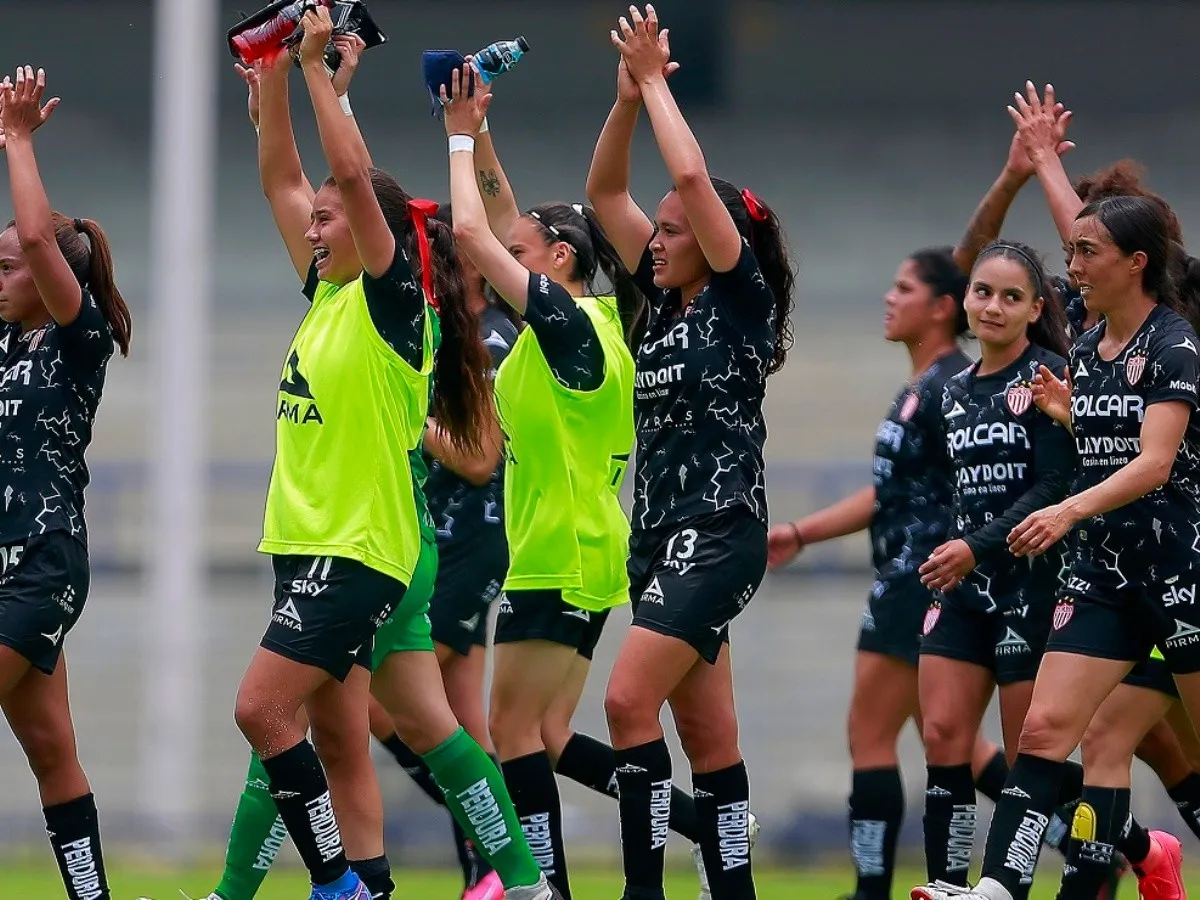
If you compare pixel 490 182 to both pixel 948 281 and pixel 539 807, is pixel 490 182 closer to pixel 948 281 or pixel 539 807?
pixel 948 281

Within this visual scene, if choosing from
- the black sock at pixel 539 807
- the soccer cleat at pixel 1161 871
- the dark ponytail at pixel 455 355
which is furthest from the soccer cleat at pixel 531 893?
the soccer cleat at pixel 1161 871

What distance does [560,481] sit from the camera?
6352 mm

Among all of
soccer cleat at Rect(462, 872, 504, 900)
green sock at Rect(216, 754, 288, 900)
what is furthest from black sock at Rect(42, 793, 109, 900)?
soccer cleat at Rect(462, 872, 504, 900)

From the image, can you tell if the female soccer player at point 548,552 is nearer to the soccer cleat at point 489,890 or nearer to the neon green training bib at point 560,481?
the neon green training bib at point 560,481

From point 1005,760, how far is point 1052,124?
2078 mm

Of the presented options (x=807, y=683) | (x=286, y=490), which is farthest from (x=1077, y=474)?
(x=807, y=683)

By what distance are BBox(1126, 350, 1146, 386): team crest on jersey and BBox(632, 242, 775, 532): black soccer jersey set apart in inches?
37.9

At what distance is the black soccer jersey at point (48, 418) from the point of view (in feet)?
18.1

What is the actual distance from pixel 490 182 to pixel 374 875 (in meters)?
2.47

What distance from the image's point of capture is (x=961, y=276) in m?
6.92

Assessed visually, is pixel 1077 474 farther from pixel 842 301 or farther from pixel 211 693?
pixel 842 301

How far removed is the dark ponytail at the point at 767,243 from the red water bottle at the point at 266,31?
123 centimetres

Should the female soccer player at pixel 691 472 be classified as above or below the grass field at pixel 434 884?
above

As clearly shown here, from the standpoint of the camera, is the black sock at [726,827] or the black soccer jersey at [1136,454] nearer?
the black soccer jersey at [1136,454]
